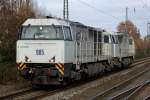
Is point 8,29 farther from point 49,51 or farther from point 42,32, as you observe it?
point 49,51

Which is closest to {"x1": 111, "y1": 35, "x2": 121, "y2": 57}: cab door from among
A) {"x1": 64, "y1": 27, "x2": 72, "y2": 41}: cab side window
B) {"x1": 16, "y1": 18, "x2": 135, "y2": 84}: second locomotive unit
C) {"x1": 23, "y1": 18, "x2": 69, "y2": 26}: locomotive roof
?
{"x1": 16, "y1": 18, "x2": 135, "y2": 84}: second locomotive unit

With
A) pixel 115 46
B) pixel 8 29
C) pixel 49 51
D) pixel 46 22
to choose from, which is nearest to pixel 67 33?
pixel 46 22

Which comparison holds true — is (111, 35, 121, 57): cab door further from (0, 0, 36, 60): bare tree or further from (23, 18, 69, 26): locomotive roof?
(23, 18, 69, 26): locomotive roof

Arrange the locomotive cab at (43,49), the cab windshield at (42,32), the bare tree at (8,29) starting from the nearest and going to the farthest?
the locomotive cab at (43,49)
the cab windshield at (42,32)
the bare tree at (8,29)

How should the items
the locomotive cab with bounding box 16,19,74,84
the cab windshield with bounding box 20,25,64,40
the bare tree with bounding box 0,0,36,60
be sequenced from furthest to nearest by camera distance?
the bare tree with bounding box 0,0,36,60 → the cab windshield with bounding box 20,25,64,40 → the locomotive cab with bounding box 16,19,74,84

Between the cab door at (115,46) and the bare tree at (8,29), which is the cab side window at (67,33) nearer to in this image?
the bare tree at (8,29)

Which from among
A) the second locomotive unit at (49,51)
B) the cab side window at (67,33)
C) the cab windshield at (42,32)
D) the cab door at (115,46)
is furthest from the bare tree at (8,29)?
the cab side window at (67,33)

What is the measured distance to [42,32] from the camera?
1980 cm

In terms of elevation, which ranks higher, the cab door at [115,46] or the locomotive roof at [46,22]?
the locomotive roof at [46,22]

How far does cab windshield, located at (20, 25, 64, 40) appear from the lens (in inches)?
767

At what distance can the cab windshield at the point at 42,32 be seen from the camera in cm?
1948

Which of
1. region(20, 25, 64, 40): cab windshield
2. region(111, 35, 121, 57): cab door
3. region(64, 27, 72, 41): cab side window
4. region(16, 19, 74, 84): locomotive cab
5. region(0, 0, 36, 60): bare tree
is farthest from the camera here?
region(111, 35, 121, 57): cab door

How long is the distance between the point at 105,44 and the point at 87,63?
18.2ft

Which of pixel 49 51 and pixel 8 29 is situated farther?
pixel 8 29
